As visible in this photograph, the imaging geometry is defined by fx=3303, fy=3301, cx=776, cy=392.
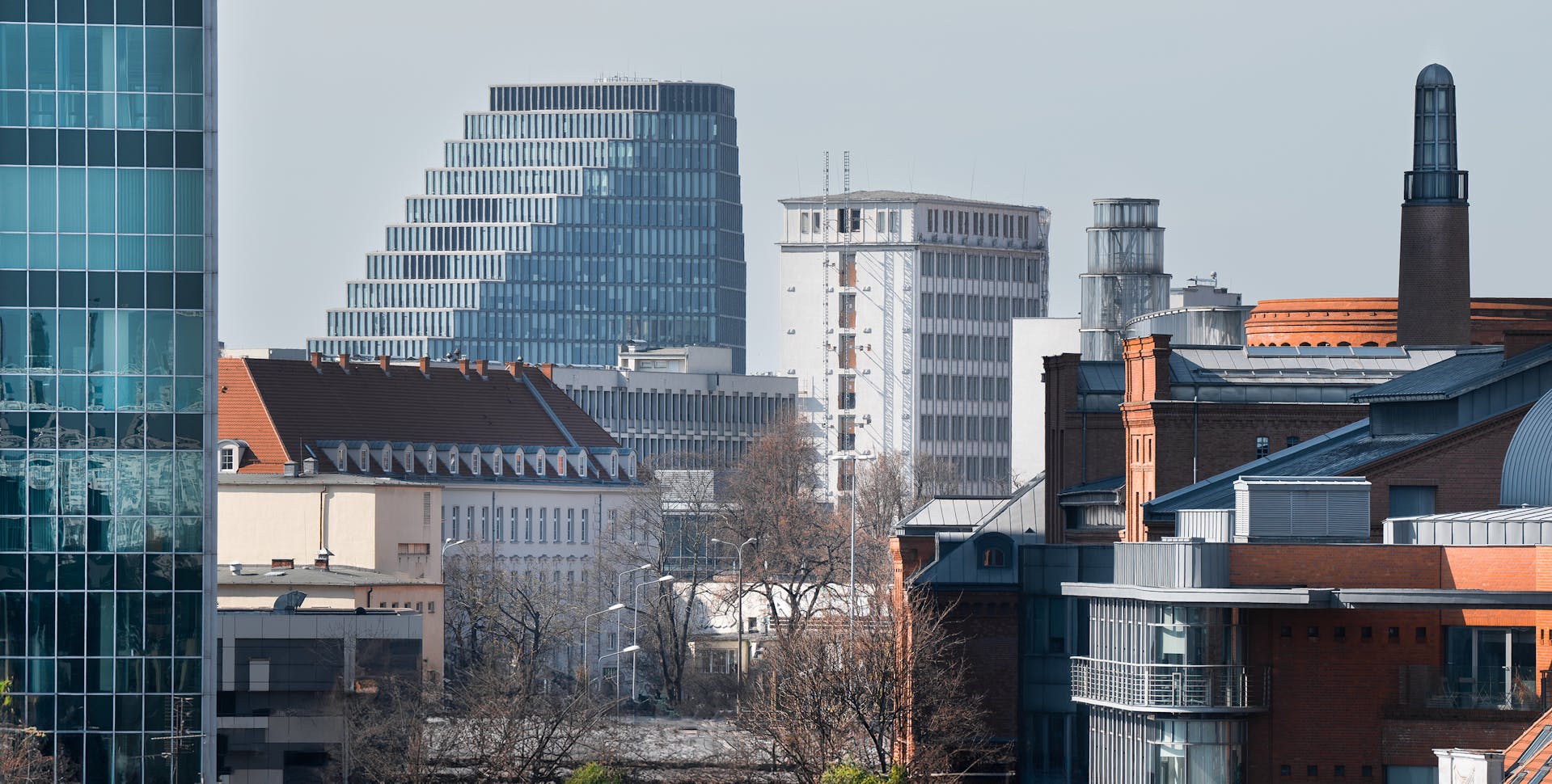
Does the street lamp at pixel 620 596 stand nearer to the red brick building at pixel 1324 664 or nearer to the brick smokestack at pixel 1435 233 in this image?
the brick smokestack at pixel 1435 233

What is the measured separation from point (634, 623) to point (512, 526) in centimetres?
2273

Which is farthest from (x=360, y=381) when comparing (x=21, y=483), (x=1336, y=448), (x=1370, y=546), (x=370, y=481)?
(x=1370, y=546)

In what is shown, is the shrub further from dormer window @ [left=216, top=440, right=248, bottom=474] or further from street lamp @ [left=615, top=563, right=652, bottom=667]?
dormer window @ [left=216, top=440, right=248, bottom=474]

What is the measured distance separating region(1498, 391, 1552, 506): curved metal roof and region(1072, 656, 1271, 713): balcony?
8596mm

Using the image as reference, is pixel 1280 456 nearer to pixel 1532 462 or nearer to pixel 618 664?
pixel 1532 462

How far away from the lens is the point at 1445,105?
115750 millimetres

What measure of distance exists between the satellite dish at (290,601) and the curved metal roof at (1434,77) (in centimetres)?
4334

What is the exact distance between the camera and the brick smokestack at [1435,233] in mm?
111000

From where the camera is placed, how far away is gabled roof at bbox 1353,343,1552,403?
7269 cm

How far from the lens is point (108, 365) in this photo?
291 ft

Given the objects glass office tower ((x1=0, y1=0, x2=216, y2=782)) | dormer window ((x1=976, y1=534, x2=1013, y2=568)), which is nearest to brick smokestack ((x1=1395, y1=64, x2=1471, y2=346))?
dormer window ((x1=976, y1=534, x2=1013, y2=568))

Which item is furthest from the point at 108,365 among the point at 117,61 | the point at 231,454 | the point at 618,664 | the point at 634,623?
the point at 231,454

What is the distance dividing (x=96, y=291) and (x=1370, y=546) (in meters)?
40.1

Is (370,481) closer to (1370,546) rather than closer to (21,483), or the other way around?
(21,483)
